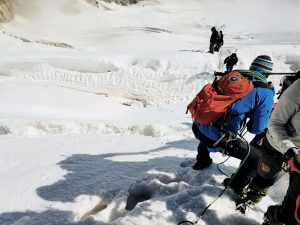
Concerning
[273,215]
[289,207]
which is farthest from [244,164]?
[289,207]

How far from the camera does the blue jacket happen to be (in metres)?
3.49

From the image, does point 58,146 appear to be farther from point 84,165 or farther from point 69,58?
point 69,58

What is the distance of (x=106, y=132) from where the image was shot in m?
7.51

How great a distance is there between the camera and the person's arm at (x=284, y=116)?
2.56m

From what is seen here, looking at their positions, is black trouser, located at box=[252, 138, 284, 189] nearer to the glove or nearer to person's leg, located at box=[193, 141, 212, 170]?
the glove

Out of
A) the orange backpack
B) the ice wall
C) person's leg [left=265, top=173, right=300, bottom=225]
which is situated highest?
the ice wall

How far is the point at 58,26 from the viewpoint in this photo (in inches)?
962

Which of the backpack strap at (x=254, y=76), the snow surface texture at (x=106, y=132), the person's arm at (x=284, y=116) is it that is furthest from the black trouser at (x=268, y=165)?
the backpack strap at (x=254, y=76)

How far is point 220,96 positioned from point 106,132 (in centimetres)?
430

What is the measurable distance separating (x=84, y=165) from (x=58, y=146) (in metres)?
1.00

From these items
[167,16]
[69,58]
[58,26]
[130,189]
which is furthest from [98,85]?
[167,16]

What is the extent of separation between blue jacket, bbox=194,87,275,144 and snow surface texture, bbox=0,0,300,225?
0.61 meters

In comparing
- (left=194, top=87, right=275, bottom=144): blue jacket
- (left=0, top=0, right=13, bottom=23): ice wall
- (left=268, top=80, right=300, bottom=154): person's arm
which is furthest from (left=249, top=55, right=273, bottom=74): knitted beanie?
(left=0, top=0, right=13, bottom=23): ice wall

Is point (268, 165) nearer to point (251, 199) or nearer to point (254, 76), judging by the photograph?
point (251, 199)
